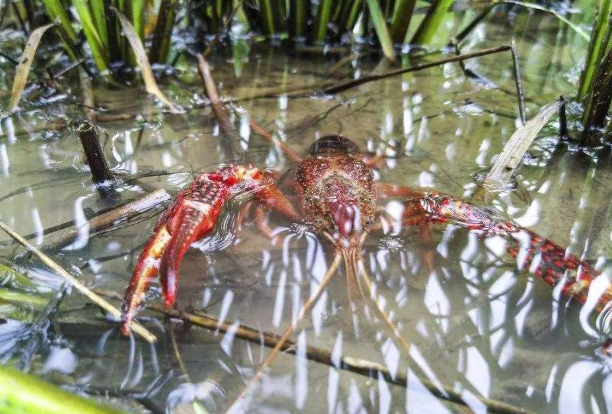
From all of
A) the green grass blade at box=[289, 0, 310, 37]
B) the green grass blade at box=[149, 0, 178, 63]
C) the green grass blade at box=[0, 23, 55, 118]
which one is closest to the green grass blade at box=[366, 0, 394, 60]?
the green grass blade at box=[289, 0, 310, 37]

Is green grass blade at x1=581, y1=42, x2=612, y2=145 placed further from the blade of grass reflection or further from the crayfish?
the blade of grass reflection

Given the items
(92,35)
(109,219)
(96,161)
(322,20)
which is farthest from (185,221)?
(322,20)

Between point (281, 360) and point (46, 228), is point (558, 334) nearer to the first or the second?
point (281, 360)

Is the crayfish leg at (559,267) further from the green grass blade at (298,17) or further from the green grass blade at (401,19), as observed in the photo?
the green grass blade at (298,17)

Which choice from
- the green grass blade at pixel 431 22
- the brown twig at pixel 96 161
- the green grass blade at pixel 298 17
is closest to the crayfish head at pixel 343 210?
the brown twig at pixel 96 161

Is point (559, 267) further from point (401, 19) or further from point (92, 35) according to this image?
point (92, 35)
